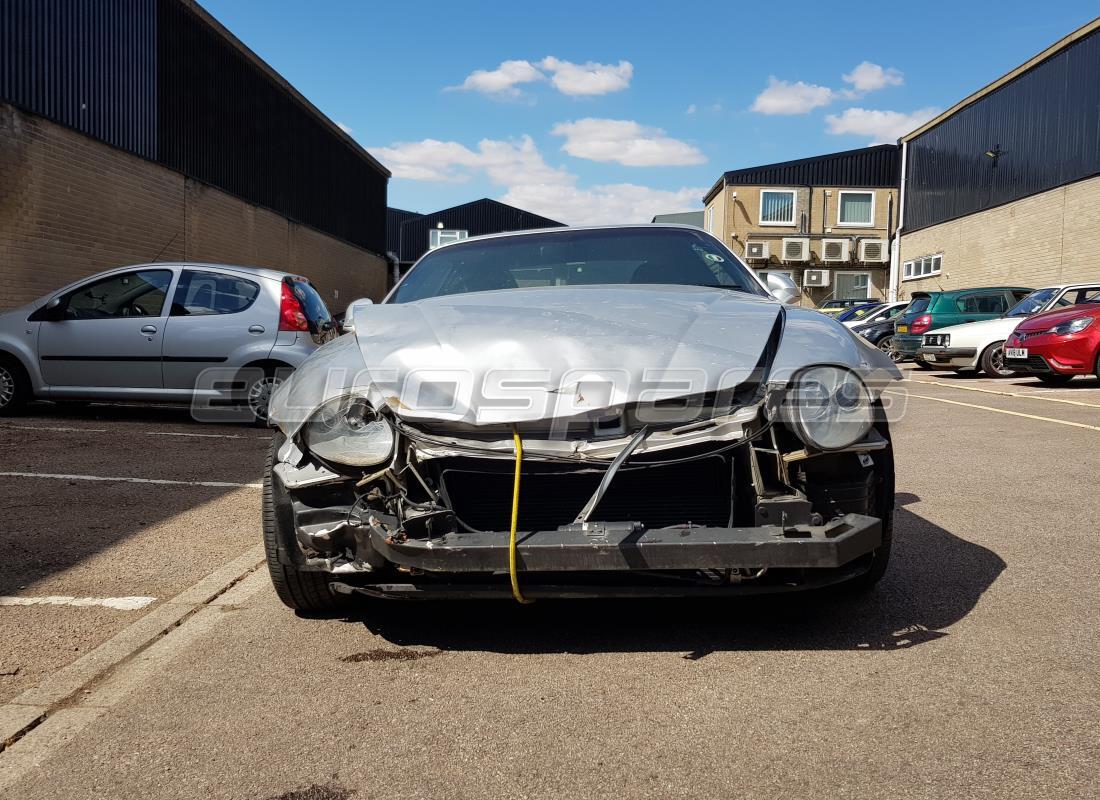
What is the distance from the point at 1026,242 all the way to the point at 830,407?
24.9 m

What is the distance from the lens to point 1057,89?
23.2m

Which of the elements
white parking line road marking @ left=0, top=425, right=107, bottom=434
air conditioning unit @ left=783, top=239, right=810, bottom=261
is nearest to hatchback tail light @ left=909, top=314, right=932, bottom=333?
white parking line road marking @ left=0, top=425, right=107, bottom=434

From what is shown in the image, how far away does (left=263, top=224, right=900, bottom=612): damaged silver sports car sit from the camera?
8.68 feet

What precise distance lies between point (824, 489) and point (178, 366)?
7099mm

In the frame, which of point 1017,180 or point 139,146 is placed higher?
point 1017,180

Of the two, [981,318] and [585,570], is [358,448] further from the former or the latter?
[981,318]

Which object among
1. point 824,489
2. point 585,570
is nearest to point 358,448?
point 585,570

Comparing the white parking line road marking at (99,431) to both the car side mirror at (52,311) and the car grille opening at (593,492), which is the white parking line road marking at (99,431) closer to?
the car side mirror at (52,311)

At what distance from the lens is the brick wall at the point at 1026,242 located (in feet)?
69.9

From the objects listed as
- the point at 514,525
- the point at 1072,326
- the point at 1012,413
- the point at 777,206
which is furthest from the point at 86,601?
the point at 777,206

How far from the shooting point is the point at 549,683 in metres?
2.71

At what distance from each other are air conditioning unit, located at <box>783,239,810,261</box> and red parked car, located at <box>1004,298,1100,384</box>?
87.7 feet

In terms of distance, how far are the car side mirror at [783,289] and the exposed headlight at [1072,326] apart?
9.87 meters

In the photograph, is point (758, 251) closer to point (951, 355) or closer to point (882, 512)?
point (951, 355)
